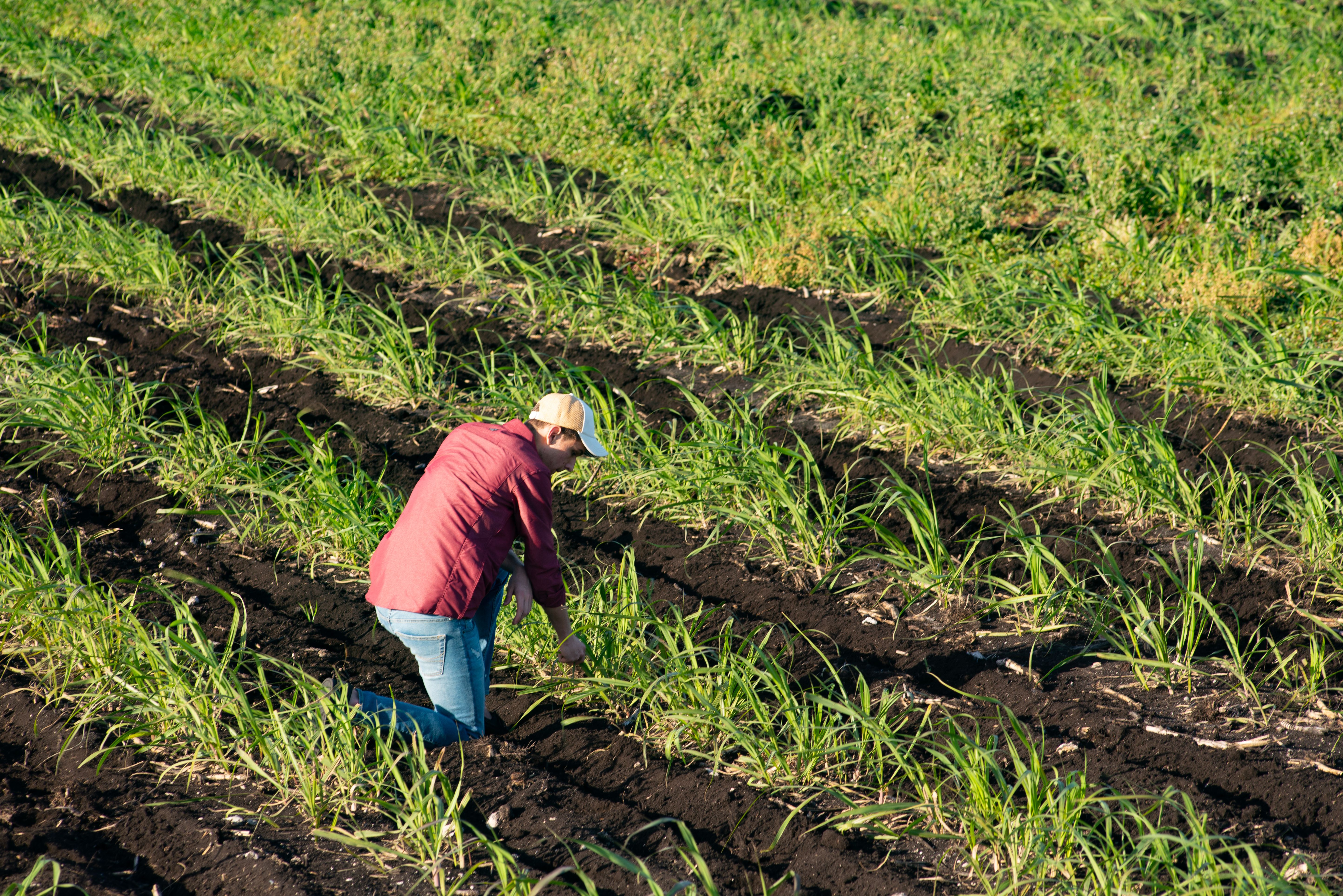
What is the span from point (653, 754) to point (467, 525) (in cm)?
96

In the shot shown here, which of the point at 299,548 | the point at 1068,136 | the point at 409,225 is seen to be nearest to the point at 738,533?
the point at 299,548

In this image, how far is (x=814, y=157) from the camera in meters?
7.72

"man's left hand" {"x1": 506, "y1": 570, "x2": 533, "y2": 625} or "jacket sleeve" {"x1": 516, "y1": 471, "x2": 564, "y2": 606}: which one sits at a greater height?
"jacket sleeve" {"x1": 516, "y1": 471, "x2": 564, "y2": 606}

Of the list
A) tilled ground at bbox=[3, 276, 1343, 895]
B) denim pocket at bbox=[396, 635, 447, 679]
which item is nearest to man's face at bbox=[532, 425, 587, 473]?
denim pocket at bbox=[396, 635, 447, 679]

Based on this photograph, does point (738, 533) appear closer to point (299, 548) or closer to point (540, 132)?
point (299, 548)

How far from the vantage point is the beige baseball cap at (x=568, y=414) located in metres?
3.24

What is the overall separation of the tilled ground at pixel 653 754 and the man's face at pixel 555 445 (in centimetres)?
90

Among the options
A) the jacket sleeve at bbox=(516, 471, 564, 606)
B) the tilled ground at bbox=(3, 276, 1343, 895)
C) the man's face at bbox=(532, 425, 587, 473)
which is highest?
the man's face at bbox=(532, 425, 587, 473)

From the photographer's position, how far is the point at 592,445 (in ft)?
10.9

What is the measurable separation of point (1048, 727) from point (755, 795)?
3.31ft

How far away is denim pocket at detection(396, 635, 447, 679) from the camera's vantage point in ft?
10.7

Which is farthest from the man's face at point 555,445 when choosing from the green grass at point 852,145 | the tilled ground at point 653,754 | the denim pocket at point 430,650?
the green grass at point 852,145

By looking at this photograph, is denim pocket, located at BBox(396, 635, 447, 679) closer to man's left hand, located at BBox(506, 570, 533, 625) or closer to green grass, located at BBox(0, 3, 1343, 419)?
man's left hand, located at BBox(506, 570, 533, 625)

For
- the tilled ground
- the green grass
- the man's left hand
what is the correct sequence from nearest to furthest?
the tilled ground, the man's left hand, the green grass
